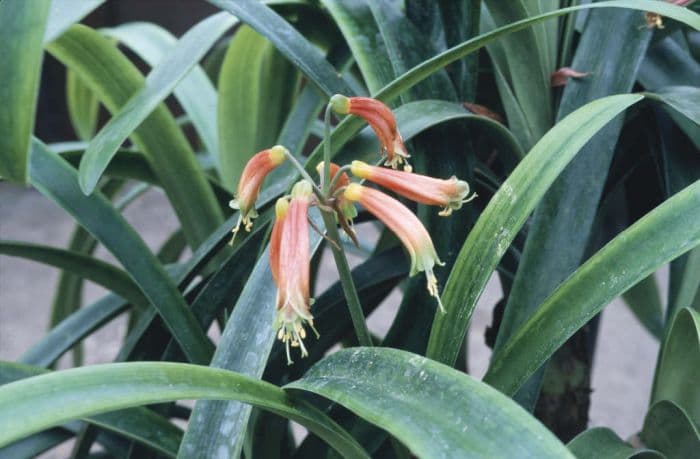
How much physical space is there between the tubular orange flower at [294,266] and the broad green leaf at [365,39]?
0.75 feet

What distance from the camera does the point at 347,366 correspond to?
0.39 m

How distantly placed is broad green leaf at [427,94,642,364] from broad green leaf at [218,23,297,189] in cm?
41

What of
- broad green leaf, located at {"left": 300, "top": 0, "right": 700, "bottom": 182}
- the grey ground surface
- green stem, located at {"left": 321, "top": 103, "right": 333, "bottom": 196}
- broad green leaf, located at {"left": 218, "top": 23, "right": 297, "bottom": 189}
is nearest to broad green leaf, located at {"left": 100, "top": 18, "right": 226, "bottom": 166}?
broad green leaf, located at {"left": 218, "top": 23, "right": 297, "bottom": 189}

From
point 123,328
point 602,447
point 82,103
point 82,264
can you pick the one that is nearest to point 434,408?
point 602,447

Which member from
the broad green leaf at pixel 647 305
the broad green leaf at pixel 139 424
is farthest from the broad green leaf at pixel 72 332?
the broad green leaf at pixel 647 305

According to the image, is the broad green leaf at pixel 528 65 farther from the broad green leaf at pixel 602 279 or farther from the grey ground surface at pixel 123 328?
the grey ground surface at pixel 123 328

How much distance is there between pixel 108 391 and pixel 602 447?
0.32 meters

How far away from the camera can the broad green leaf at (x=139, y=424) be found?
0.53 m

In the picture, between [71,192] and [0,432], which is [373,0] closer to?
[71,192]

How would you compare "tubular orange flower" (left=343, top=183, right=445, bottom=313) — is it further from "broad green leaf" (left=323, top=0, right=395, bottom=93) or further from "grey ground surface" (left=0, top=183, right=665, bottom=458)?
"grey ground surface" (left=0, top=183, right=665, bottom=458)

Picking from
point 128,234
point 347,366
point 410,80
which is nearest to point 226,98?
point 128,234

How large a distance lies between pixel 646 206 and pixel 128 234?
1.45 feet

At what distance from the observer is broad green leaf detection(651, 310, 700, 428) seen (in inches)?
19.6

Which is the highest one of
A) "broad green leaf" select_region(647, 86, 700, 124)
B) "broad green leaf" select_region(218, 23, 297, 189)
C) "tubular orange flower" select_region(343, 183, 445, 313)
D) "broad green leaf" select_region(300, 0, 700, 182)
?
"broad green leaf" select_region(218, 23, 297, 189)
